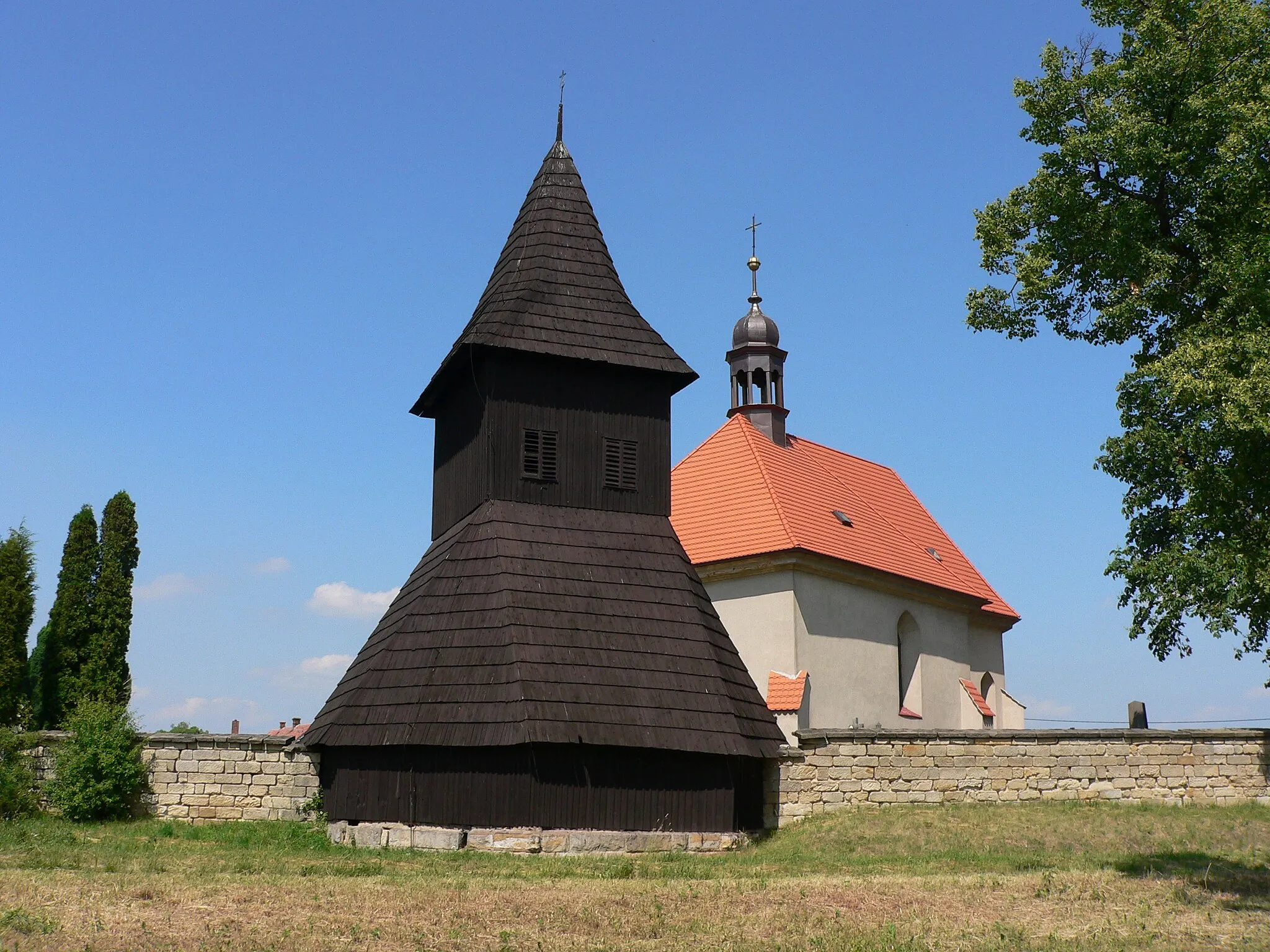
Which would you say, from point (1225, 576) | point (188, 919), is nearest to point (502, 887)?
point (188, 919)

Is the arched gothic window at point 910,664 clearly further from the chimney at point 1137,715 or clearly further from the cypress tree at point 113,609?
the cypress tree at point 113,609

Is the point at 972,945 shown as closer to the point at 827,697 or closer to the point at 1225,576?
the point at 1225,576

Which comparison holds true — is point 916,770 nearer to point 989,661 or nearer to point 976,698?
point 976,698

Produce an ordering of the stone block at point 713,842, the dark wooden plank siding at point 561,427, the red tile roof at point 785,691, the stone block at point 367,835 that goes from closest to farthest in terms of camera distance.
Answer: the stone block at point 367,835 → the stone block at point 713,842 → the dark wooden plank siding at point 561,427 → the red tile roof at point 785,691

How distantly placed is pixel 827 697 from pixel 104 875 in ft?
52.4

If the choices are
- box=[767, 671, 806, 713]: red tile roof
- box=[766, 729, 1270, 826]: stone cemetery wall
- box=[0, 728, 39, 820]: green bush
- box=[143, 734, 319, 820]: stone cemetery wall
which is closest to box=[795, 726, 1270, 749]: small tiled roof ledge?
box=[766, 729, 1270, 826]: stone cemetery wall

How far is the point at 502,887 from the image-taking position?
12.9m

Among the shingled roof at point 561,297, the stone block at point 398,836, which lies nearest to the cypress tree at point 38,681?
the stone block at point 398,836

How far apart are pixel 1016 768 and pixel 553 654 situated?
25.8ft

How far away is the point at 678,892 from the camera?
508 inches

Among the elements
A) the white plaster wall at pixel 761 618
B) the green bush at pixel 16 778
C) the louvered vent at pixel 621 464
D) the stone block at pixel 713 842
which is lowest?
the stone block at pixel 713 842

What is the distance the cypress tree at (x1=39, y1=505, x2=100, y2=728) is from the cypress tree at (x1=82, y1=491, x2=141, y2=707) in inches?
5.3

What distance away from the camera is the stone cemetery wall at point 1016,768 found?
19.5 metres

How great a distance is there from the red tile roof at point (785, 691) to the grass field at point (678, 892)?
6.12 m
